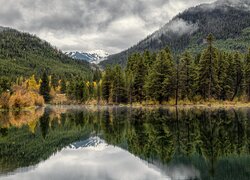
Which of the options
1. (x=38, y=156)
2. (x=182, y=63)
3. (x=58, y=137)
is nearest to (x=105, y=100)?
(x=182, y=63)

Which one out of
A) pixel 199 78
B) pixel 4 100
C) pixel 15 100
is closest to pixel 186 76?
pixel 199 78

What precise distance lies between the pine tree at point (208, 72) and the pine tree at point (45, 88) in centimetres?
9446

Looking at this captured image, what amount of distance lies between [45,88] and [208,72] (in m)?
99.1

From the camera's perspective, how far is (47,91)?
170625 mm

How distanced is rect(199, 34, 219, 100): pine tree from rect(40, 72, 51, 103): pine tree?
310 feet

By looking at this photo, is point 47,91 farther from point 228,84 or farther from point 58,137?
point 58,137

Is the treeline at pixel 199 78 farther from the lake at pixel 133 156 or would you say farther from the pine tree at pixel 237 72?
the lake at pixel 133 156

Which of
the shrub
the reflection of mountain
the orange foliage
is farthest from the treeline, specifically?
the reflection of mountain

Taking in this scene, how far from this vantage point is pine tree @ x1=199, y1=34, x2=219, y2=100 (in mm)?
87562

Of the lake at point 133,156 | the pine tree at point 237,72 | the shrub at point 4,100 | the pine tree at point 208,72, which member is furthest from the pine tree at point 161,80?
the lake at point 133,156

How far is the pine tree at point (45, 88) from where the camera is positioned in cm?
16638

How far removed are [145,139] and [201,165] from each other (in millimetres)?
11589

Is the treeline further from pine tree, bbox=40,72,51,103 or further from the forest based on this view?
pine tree, bbox=40,72,51,103

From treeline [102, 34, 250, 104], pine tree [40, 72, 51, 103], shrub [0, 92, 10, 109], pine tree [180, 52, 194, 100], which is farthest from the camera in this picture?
pine tree [40, 72, 51, 103]
